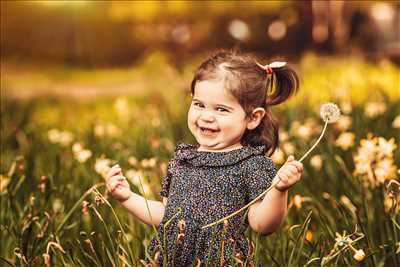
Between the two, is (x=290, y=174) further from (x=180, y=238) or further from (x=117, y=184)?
(x=117, y=184)

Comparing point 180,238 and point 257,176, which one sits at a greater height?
point 257,176

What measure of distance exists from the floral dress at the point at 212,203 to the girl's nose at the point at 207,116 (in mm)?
105

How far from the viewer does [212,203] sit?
80.4 inches

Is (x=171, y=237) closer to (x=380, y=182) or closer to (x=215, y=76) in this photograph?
(x=215, y=76)

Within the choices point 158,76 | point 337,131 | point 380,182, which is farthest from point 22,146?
point 158,76

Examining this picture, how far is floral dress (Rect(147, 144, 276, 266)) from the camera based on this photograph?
6.64 feet

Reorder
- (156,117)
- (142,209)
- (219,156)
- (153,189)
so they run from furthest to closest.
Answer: (156,117)
(153,189)
(142,209)
(219,156)

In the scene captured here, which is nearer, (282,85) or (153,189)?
(282,85)

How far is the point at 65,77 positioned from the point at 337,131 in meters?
8.74

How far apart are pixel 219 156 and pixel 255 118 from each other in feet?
0.55

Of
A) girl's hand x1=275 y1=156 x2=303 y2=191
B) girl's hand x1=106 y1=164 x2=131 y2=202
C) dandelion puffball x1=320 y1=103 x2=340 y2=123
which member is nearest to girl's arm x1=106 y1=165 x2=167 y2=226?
girl's hand x1=106 y1=164 x2=131 y2=202

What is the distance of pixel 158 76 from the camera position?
7.50m

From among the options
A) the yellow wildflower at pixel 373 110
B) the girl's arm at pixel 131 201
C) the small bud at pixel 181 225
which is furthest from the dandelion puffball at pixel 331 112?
the yellow wildflower at pixel 373 110

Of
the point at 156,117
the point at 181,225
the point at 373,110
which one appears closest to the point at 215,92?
the point at 181,225
